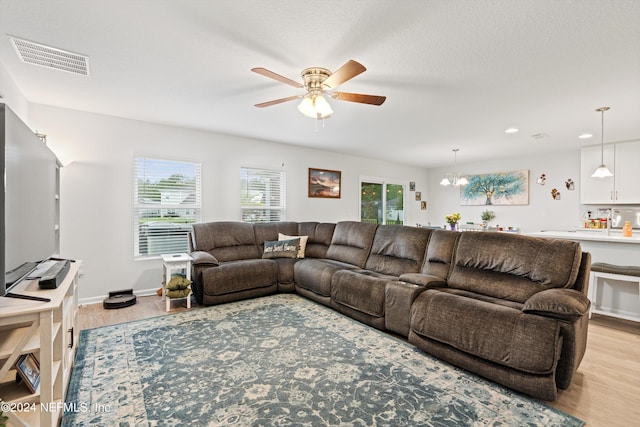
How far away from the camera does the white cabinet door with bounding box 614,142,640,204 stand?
495 centimetres

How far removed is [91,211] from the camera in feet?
12.5

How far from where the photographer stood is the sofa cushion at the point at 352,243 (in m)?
3.96

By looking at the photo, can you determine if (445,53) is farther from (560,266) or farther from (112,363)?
(112,363)

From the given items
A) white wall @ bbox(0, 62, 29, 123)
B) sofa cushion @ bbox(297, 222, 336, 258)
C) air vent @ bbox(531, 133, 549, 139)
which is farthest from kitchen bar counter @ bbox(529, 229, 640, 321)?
white wall @ bbox(0, 62, 29, 123)

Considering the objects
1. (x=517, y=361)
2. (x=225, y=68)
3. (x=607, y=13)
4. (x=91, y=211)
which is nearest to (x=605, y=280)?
(x=517, y=361)

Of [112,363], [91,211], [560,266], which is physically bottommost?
[112,363]

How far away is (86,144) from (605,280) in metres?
6.58

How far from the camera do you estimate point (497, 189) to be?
7004 millimetres

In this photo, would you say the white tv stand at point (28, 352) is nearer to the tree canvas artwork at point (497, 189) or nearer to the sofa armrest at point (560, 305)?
the sofa armrest at point (560, 305)

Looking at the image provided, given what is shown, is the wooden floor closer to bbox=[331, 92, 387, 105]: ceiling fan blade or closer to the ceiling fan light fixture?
bbox=[331, 92, 387, 105]: ceiling fan blade

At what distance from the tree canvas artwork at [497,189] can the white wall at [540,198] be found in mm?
99

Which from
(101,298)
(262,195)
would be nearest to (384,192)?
(262,195)

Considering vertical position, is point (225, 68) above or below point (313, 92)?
above

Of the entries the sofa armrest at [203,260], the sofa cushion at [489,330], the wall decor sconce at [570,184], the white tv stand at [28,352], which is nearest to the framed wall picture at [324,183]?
the sofa armrest at [203,260]
